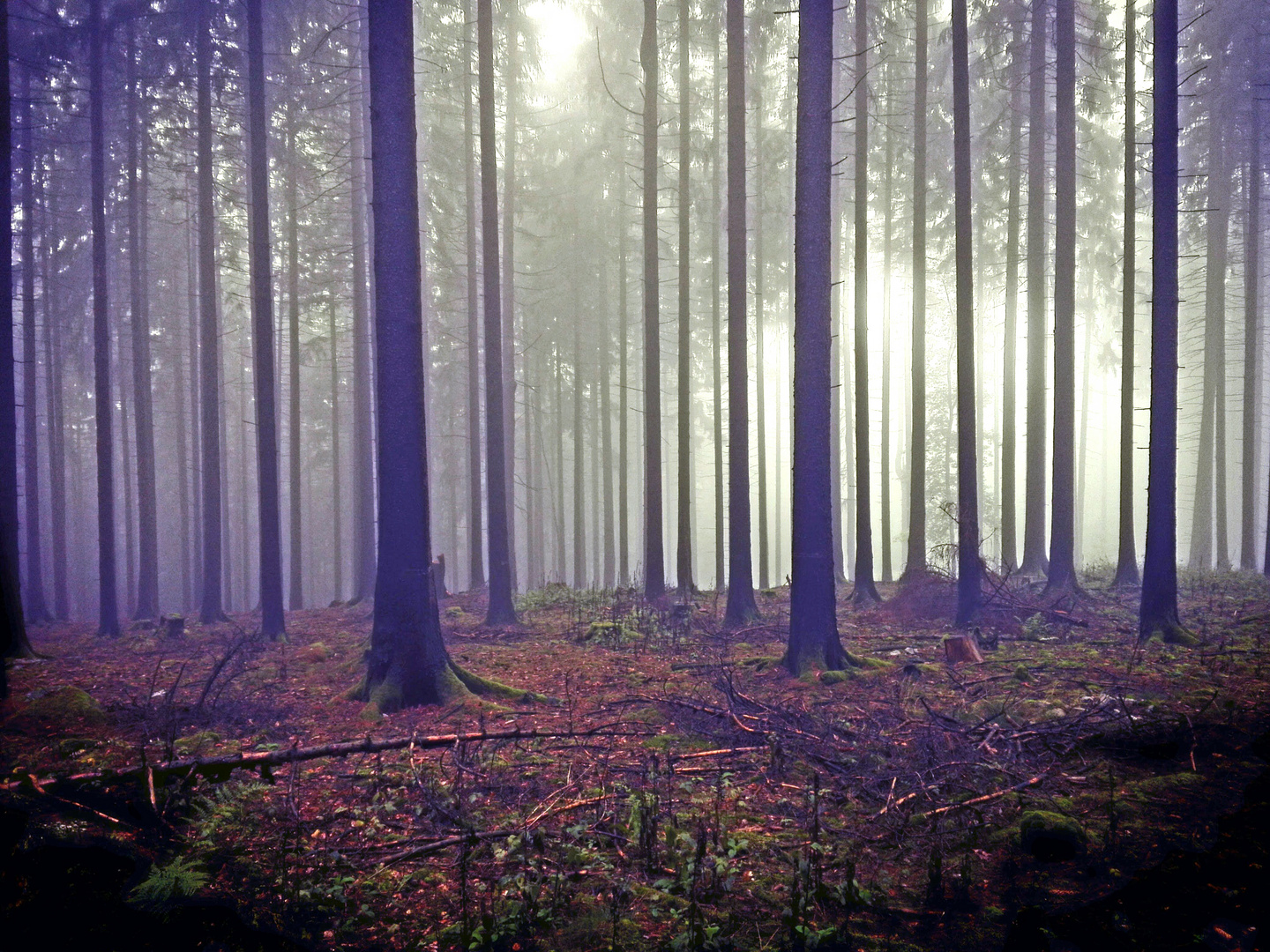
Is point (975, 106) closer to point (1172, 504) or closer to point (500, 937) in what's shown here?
point (1172, 504)

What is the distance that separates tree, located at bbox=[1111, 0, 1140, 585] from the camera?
45.1 feet

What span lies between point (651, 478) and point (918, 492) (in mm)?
5744

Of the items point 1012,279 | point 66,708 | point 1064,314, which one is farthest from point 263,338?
point 1012,279

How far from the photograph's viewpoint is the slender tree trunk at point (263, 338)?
12805mm

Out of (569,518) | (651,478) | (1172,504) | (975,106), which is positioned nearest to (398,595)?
(651,478)

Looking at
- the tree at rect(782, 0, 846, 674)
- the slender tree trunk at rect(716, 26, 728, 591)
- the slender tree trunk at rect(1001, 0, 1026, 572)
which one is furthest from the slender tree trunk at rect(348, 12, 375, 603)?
the slender tree trunk at rect(1001, 0, 1026, 572)

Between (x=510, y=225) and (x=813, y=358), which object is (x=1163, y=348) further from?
(x=510, y=225)

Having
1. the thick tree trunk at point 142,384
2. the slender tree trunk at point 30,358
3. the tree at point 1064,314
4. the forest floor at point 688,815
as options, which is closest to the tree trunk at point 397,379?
the forest floor at point 688,815

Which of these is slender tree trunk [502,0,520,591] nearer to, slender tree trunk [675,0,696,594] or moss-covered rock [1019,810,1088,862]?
slender tree trunk [675,0,696,594]

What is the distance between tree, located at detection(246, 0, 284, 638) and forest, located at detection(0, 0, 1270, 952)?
9 cm

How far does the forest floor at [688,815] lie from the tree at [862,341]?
5753mm

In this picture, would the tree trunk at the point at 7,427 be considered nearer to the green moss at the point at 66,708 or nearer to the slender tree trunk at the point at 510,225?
the green moss at the point at 66,708

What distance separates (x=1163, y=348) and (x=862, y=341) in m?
5.94

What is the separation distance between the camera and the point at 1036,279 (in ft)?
48.5
